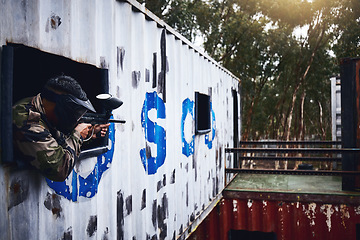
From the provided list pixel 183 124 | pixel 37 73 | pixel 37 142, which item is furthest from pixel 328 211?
pixel 37 142

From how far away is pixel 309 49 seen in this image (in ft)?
67.3

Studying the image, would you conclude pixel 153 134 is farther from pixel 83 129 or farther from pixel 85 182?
pixel 83 129

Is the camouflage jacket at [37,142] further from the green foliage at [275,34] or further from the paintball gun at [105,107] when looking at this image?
the green foliage at [275,34]

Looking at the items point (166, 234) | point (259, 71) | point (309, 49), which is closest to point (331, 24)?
point (309, 49)

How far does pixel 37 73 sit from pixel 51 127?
645mm

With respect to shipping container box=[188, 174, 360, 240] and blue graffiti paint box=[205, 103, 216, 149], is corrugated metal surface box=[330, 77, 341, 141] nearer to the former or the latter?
shipping container box=[188, 174, 360, 240]

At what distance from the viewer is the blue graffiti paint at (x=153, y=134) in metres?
3.38

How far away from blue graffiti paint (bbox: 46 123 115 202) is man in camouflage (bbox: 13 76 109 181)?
1.08 ft

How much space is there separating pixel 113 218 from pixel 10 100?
1.44 meters

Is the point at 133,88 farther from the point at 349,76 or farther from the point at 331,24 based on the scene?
the point at 331,24

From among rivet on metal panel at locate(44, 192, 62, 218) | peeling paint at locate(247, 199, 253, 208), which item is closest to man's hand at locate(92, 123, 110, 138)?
rivet on metal panel at locate(44, 192, 62, 218)

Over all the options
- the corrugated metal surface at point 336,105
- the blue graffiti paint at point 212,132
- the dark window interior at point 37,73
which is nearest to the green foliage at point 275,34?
the corrugated metal surface at point 336,105

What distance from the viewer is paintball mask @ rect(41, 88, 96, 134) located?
1.77m

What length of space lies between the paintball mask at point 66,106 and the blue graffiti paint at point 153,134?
1500mm
